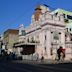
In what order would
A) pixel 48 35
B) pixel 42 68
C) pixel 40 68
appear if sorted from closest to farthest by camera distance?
pixel 42 68
pixel 40 68
pixel 48 35

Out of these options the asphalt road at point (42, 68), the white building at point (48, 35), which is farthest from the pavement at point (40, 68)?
the white building at point (48, 35)

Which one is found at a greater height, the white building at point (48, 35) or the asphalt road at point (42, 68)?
the white building at point (48, 35)

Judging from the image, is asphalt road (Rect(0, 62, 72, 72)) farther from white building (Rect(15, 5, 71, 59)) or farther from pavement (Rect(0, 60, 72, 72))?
white building (Rect(15, 5, 71, 59))

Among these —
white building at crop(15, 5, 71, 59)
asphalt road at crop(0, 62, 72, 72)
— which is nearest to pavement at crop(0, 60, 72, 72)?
asphalt road at crop(0, 62, 72, 72)

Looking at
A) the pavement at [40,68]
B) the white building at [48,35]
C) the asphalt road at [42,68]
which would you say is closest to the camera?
the asphalt road at [42,68]

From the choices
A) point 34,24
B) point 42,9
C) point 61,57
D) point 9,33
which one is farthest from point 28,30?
point 61,57

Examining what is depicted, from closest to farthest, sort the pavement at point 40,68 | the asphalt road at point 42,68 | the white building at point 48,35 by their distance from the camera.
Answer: the asphalt road at point 42,68
the pavement at point 40,68
the white building at point 48,35

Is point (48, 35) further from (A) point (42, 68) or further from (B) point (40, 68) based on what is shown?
(A) point (42, 68)

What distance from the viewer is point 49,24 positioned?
2266 inches

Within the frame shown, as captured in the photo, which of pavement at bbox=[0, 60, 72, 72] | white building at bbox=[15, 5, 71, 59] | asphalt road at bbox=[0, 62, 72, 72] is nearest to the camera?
asphalt road at bbox=[0, 62, 72, 72]

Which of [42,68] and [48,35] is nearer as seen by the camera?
[42,68]

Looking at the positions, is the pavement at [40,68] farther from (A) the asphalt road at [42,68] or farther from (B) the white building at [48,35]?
(B) the white building at [48,35]

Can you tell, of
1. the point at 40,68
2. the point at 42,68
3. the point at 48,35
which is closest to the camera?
the point at 42,68

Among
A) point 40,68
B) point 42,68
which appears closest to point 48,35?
point 40,68
